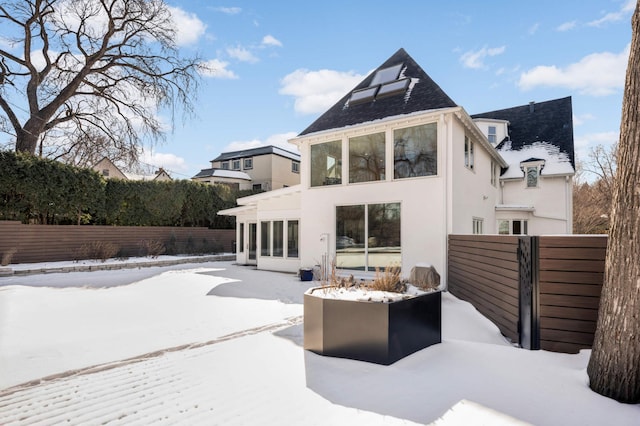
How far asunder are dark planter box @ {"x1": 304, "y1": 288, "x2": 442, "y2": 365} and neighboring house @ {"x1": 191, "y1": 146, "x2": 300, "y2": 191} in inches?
1064

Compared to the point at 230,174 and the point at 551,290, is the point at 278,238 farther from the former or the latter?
the point at 230,174

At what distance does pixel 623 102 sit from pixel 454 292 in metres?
6.06

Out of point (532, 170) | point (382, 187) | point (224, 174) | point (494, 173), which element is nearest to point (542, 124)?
point (532, 170)

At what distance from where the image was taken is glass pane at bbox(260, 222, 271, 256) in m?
13.0

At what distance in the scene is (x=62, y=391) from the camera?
10.6 ft

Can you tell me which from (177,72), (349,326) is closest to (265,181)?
(177,72)

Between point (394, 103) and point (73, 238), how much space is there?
1354cm

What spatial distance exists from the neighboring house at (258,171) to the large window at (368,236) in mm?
21146

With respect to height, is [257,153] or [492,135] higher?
[257,153]

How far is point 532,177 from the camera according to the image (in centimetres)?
1652

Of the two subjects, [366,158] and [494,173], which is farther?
[494,173]

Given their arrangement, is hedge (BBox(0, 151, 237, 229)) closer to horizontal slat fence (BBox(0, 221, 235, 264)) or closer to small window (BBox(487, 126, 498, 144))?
horizontal slat fence (BBox(0, 221, 235, 264))

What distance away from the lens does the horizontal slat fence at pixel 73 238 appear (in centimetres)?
1206

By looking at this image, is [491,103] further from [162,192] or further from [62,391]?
[62,391]
